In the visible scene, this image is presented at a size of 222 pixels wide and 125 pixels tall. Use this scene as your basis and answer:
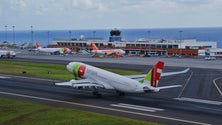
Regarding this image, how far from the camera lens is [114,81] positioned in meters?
62.2

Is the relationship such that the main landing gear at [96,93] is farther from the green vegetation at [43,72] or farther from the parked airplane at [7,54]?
the parked airplane at [7,54]

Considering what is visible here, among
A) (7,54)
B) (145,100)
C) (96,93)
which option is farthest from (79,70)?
(7,54)

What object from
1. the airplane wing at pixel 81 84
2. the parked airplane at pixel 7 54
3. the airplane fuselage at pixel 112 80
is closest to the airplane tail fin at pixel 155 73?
the airplane fuselage at pixel 112 80

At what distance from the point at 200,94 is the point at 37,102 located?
89.2ft

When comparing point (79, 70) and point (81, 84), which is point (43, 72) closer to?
point (79, 70)

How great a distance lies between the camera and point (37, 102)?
60062mm

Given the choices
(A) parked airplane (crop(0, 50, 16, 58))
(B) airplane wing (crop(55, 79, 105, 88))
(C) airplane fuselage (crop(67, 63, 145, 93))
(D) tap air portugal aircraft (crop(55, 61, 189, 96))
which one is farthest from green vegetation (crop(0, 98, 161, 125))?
(A) parked airplane (crop(0, 50, 16, 58))

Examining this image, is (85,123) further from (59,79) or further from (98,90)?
(59,79)

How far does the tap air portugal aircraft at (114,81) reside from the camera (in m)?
57.3

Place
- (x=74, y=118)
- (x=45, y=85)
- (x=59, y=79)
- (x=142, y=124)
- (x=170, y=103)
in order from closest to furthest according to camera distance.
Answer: (x=142, y=124) < (x=74, y=118) < (x=170, y=103) < (x=45, y=85) < (x=59, y=79)

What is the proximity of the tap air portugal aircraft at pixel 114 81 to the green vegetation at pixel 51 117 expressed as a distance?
8585 mm

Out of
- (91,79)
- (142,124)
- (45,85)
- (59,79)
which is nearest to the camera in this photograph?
(142,124)

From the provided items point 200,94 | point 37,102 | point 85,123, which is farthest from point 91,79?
point 85,123

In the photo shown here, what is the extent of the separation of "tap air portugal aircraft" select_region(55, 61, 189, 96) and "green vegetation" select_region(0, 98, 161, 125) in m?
8.59
